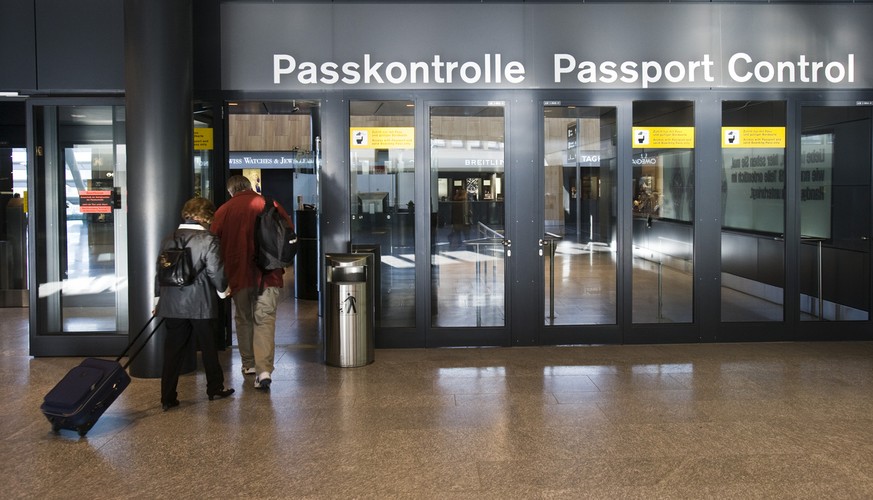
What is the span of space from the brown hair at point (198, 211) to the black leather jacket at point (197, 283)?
0.07 meters

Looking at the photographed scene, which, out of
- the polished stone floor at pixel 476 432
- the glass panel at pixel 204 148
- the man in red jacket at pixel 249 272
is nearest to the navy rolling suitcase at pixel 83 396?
the polished stone floor at pixel 476 432

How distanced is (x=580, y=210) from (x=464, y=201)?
1.29m

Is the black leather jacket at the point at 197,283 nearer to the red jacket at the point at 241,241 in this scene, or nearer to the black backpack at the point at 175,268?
the black backpack at the point at 175,268

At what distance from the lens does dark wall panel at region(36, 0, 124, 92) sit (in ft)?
26.3

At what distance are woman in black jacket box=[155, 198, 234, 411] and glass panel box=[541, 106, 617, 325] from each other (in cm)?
384

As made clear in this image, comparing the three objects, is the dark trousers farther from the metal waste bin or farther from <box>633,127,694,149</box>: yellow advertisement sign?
<box>633,127,694,149</box>: yellow advertisement sign

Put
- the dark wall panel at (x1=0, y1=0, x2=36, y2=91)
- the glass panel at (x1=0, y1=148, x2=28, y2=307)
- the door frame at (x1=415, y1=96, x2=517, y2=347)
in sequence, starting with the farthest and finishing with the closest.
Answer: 1. the glass panel at (x1=0, y1=148, x2=28, y2=307)
2. the door frame at (x1=415, y1=96, x2=517, y2=347)
3. the dark wall panel at (x1=0, y1=0, x2=36, y2=91)

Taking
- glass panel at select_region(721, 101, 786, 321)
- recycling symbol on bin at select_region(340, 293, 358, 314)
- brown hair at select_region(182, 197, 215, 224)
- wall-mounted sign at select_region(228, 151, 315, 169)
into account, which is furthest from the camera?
wall-mounted sign at select_region(228, 151, 315, 169)

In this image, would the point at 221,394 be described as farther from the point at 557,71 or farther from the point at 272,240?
the point at 557,71

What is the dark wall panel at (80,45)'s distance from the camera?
315 inches

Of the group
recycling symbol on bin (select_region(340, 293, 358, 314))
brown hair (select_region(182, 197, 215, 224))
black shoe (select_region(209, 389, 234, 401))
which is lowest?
black shoe (select_region(209, 389, 234, 401))

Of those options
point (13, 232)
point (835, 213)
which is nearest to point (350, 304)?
point (835, 213)

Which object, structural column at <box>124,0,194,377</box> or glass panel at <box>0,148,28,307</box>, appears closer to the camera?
structural column at <box>124,0,194,377</box>

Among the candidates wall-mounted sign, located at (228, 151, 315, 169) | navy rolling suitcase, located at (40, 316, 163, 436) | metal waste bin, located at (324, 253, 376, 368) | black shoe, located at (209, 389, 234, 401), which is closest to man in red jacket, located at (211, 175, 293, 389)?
black shoe, located at (209, 389, 234, 401)
